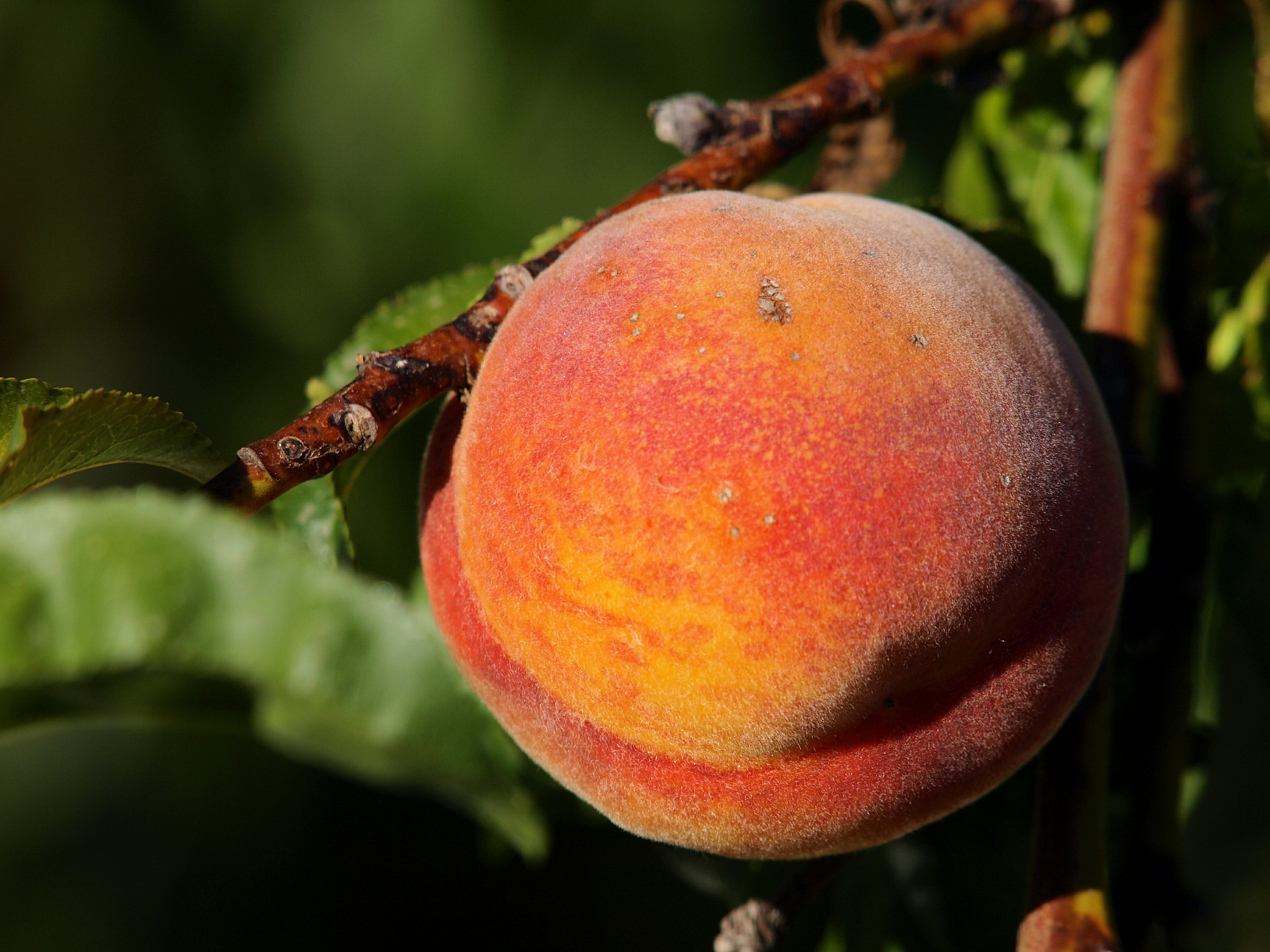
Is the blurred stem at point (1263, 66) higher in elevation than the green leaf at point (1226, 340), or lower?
higher

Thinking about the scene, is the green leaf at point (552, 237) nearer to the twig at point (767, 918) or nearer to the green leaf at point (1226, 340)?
the twig at point (767, 918)

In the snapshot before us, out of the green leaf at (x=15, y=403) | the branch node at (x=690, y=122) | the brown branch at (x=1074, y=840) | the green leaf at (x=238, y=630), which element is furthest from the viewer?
the branch node at (x=690, y=122)

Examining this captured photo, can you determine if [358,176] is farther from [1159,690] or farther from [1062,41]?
[1159,690]

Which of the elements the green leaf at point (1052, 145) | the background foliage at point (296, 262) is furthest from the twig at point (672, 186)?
the background foliage at point (296, 262)

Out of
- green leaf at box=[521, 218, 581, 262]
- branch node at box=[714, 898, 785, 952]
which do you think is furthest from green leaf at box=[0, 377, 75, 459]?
branch node at box=[714, 898, 785, 952]

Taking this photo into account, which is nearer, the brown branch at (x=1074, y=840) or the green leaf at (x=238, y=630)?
the green leaf at (x=238, y=630)

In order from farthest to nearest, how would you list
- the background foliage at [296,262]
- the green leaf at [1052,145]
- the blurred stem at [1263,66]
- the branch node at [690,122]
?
1. the background foliage at [296,262]
2. the green leaf at [1052,145]
3. the blurred stem at [1263,66]
4. the branch node at [690,122]

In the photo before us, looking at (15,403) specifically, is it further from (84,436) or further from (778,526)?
(778,526)
